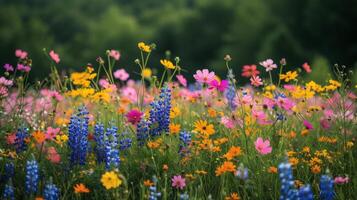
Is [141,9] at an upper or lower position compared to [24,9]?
upper

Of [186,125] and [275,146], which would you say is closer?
[275,146]

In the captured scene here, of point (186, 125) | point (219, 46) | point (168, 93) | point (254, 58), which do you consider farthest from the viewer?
point (219, 46)

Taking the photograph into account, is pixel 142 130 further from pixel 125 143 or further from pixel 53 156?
pixel 53 156

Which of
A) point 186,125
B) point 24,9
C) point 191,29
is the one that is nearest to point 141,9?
point 24,9

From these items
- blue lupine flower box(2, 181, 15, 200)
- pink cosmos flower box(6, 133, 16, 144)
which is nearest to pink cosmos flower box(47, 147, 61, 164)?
pink cosmos flower box(6, 133, 16, 144)

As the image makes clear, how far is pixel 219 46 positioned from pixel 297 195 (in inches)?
1454

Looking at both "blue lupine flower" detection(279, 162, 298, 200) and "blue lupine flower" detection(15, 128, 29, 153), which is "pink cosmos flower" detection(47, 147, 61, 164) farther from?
"blue lupine flower" detection(279, 162, 298, 200)

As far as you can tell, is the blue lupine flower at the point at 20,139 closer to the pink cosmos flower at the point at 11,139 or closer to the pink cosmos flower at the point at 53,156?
the pink cosmos flower at the point at 11,139

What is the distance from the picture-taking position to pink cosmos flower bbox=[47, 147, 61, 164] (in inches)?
127

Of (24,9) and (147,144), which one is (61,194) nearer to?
(147,144)

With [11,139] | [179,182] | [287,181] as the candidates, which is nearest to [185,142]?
[179,182]

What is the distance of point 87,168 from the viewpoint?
11.4ft

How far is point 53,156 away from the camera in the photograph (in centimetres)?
326

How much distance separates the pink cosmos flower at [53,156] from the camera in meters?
3.22
